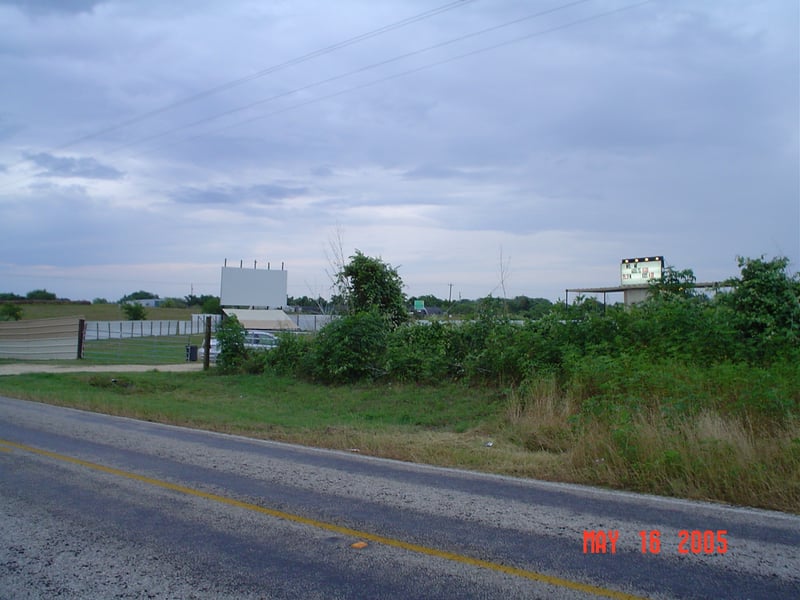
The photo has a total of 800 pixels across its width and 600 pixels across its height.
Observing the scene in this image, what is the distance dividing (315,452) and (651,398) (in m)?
6.02

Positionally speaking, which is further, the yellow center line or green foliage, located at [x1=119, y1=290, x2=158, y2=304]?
green foliage, located at [x1=119, y1=290, x2=158, y2=304]

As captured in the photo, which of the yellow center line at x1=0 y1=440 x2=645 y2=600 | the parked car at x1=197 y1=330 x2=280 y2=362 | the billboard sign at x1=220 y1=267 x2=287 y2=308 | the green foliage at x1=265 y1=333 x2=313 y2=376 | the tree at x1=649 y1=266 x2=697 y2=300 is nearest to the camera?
the yellow center line at x1=0 y1=440 x2=645 y2=600

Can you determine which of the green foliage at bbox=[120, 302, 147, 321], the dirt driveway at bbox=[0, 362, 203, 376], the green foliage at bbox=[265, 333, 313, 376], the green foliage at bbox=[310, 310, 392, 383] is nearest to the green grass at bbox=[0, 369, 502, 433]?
the green foliage at bbox=[265, 333, 313, 376]

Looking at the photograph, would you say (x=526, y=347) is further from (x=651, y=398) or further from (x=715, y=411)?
(x=715, y=411)

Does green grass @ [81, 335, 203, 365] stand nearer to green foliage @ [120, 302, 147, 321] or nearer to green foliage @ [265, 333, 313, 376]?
green foliage @ [265, 333, 313, 376]

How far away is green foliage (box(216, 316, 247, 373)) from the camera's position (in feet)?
78.9

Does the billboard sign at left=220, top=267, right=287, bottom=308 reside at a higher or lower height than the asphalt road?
higher

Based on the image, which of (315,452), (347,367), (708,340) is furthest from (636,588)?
(347,367)

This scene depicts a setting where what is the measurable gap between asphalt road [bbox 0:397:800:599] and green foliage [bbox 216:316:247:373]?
14.7 m

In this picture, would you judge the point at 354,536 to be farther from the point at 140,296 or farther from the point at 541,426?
the point at 140,296

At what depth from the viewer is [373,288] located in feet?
85.5

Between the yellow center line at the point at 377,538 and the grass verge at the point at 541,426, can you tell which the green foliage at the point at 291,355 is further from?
the yellow center line at the point at 377,538

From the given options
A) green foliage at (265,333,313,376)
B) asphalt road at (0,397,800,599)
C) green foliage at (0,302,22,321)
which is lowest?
asphalt road at (0,397,800,599)

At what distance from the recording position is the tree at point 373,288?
26.1 m
